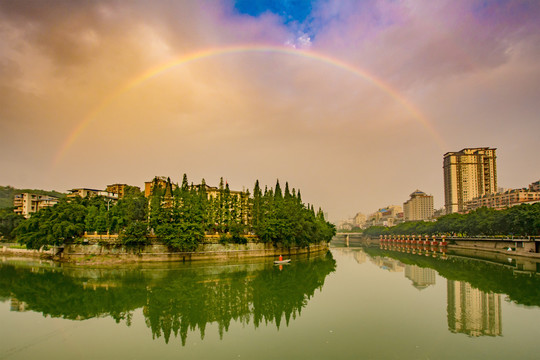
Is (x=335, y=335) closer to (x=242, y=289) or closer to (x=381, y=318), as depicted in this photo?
(x=381, y=318)

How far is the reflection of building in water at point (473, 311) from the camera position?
16.6m

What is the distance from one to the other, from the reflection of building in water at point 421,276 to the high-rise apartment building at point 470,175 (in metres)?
124

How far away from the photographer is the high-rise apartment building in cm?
15038

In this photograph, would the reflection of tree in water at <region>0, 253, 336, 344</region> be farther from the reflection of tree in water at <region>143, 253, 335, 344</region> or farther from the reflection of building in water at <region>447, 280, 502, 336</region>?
the reflection of building in water at <region>447, 280, 502, 336</region>

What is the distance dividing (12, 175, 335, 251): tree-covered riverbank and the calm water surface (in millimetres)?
9035

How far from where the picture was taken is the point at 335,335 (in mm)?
15969

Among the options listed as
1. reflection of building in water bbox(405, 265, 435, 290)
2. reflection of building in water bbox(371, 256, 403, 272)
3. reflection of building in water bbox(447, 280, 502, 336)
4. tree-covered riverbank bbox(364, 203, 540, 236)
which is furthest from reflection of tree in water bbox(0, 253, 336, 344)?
tree-covered riverbank bbox(364, 203, 540, 236)

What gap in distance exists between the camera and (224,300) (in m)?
23.5

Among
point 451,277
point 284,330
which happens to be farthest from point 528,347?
point 451,277

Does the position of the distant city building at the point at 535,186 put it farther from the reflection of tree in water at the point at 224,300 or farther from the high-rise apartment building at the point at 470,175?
the reflection of tree in water at the point at 224,300

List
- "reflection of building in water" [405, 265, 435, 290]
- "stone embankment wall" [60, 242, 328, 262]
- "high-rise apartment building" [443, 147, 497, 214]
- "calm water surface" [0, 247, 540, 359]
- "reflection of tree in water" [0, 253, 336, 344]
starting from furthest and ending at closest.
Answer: "high-rise apartment building" [443, 147, 497, 214] → "stone embankment wall" [60, 242, 328, 262] → "reflection of building in water" [405, 265, 435, 290] → "reflection of tree in water" [0, 253, 336, 344] → "calm water surface" [0, 247, 540, 359]

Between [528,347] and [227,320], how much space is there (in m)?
13.2

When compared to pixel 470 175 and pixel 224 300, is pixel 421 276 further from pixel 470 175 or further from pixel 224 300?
pixel 470 175

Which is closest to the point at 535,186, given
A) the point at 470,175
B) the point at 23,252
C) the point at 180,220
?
the point at 470,175
